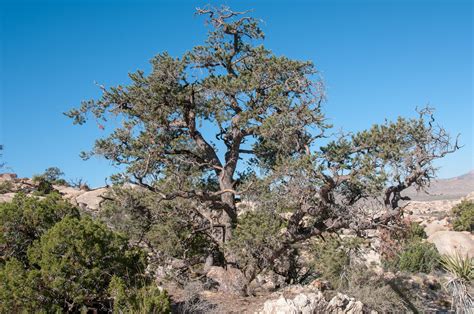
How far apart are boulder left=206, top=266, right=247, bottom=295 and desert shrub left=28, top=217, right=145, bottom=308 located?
3.61 m

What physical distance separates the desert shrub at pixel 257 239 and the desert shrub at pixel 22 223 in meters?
4.25

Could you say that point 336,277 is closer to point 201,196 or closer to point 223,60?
point 201,196

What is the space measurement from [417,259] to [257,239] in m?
14.8

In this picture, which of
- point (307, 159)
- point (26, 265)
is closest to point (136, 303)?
point (26, 265)

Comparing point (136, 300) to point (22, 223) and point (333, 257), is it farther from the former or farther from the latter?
point (333, 257)

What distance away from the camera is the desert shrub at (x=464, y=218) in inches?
1394

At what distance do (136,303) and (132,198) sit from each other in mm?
4704

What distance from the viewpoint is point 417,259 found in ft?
73.3

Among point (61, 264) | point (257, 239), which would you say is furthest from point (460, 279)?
point (61, 264)

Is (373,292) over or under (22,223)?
under

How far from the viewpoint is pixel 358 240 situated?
1270 centimetres

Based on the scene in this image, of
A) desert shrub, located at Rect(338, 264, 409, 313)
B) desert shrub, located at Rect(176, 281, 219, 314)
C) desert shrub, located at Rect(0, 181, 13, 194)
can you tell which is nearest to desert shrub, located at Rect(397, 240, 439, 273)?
desert shrub, located at Rect(338, 264, 409, 313)

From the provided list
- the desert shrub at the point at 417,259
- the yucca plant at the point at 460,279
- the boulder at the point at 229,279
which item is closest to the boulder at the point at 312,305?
the boulder at the point at 229,279

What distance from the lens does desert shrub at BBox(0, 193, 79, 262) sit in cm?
880
